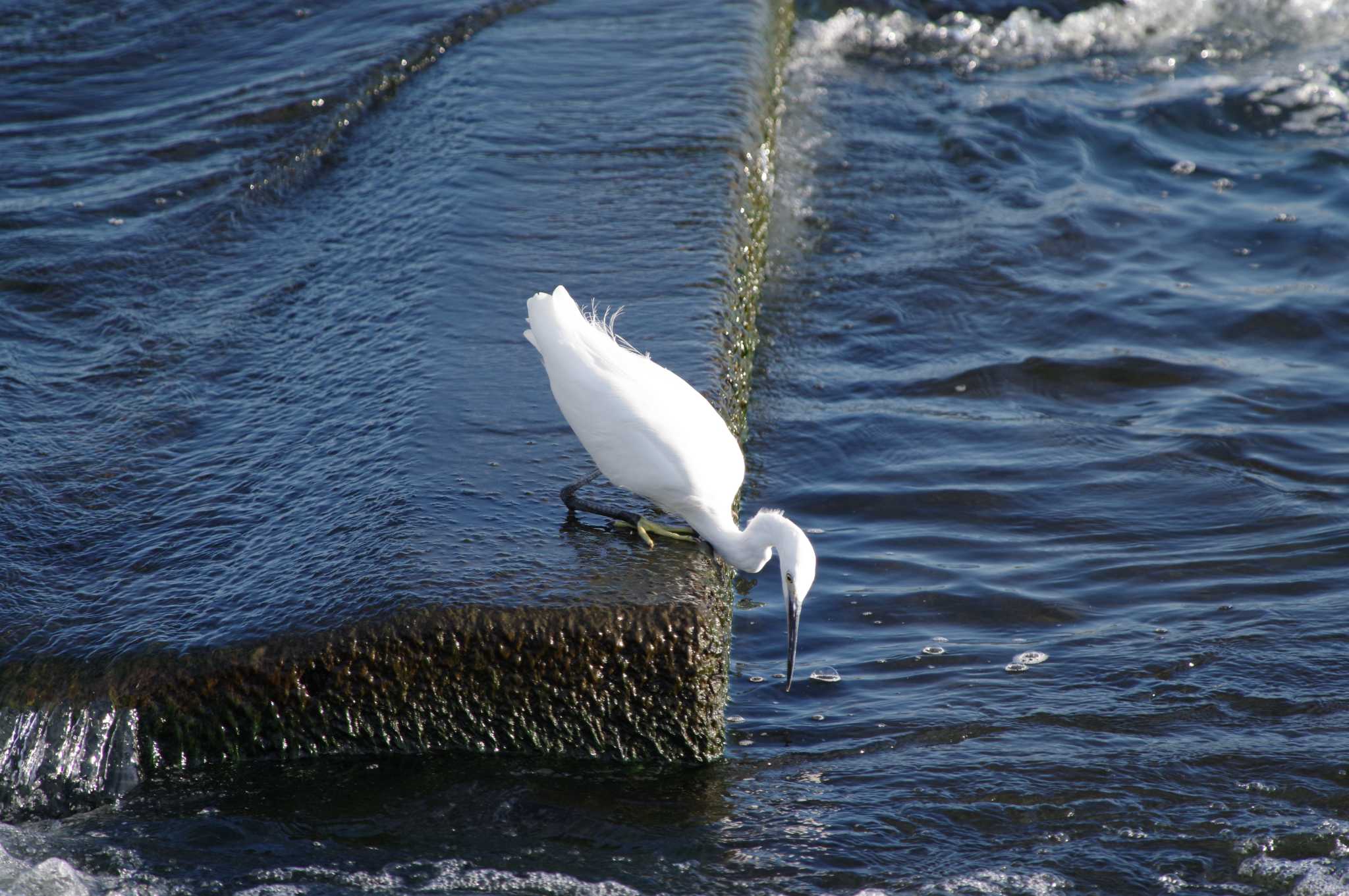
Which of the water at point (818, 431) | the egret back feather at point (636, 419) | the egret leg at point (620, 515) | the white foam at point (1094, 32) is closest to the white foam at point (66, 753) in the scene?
the water at point (818, 431)

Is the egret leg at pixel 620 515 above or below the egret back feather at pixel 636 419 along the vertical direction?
below

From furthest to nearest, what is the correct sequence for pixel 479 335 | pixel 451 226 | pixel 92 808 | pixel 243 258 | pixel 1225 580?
pixel 243 258 → pixel 451 226 → pixel 479 335 → pixel 1225 580 → pixel 92 808

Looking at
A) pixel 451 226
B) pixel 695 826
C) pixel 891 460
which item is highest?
pixel 451 226

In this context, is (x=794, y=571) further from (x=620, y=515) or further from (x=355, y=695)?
(x=355, y=695)

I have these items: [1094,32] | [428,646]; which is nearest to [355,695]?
[428,646]

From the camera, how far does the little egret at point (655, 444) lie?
399cm

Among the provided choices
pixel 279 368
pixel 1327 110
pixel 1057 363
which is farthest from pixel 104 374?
pixel 1327 110

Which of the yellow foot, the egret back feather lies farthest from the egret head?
the yellow foot

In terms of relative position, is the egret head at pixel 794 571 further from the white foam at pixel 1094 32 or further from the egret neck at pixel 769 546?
the white foam at pixel 1094 32

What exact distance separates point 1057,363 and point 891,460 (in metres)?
1.34

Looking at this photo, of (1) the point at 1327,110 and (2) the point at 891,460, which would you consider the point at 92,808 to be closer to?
(2) the point at 891,460

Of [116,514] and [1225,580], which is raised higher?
[116,514]

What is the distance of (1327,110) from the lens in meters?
9.72

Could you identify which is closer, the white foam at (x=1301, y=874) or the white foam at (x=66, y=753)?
the white foam at (x=1301, y=874)
